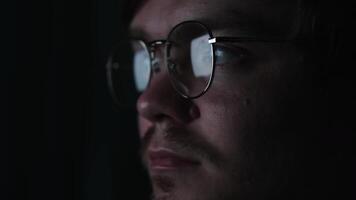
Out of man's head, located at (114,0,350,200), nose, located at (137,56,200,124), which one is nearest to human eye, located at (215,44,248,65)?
man's head, located at (114,0,350,200)

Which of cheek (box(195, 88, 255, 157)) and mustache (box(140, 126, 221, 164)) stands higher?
cheek (box(195, 88, 255, 157))

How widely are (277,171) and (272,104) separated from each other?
124 mm

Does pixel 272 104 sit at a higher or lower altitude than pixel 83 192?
higher

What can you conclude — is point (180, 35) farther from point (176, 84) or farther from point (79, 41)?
point (79, 41)

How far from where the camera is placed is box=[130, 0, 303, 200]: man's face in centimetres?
103

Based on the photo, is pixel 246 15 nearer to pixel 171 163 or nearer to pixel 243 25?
pixel 243 25

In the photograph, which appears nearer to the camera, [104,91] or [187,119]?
[187,119]

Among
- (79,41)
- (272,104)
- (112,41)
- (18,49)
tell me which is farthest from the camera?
(112,41)

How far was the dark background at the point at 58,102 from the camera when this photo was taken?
1.24m

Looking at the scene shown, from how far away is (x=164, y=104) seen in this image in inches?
42.8

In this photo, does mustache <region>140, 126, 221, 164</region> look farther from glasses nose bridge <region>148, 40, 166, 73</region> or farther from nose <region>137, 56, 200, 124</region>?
glasses nose bridge <region>148, 40, 166, 73</region>

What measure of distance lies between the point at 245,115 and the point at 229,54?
116 millimetres

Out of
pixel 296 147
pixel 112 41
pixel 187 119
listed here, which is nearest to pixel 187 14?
pixel 187 119

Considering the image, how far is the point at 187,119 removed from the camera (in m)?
1.07
